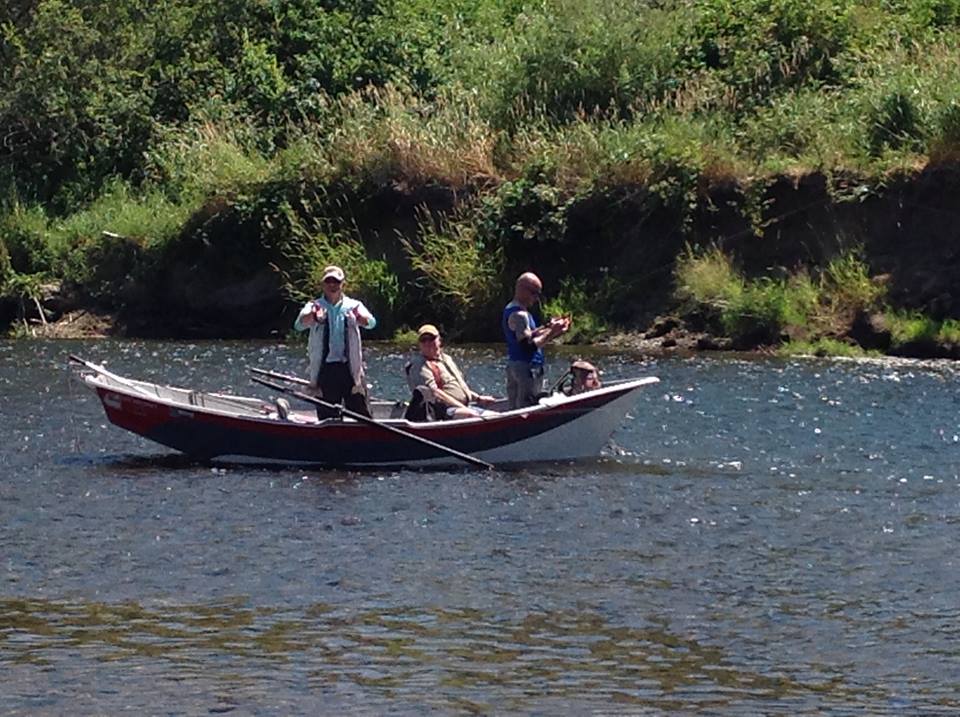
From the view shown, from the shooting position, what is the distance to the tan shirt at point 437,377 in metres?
19.6

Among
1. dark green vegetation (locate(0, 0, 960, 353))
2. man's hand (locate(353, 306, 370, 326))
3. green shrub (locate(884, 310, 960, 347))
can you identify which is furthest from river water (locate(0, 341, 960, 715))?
dark green vegetation (locate(0, 0, 960, 353))

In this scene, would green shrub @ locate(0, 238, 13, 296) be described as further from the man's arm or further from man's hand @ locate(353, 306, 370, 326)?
the man's arm

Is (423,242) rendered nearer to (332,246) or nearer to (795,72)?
(332,246)

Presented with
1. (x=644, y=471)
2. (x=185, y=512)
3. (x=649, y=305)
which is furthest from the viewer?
(x=649, y=305)

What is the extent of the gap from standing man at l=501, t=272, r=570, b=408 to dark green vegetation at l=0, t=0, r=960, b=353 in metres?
9.93

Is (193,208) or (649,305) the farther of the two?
(193,208)

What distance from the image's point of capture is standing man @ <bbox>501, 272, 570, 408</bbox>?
19359 millimetres

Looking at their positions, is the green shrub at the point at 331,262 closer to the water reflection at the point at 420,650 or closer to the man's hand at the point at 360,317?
the man's hand at the point at 360,317

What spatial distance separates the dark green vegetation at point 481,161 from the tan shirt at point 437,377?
1015cm

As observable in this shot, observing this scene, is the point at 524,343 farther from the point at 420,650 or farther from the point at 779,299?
the point at 779,299

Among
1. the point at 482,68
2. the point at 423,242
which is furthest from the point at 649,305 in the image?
the point at 482,68

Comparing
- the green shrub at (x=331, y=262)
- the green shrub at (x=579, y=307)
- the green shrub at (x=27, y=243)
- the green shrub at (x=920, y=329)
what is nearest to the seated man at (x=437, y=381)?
the green shrub at (x=920, y=329)

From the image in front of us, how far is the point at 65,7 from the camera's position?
37.2 metres

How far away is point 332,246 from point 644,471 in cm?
1414
